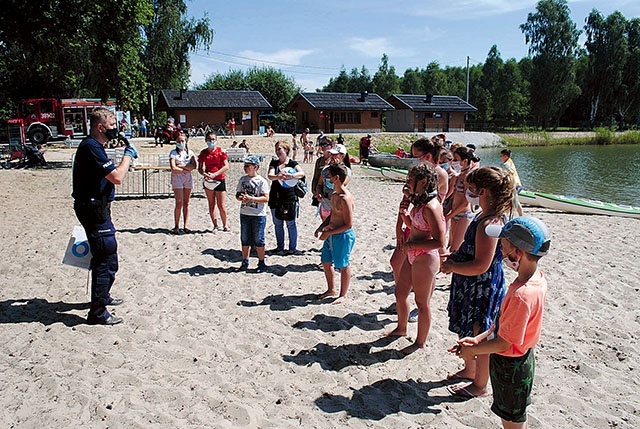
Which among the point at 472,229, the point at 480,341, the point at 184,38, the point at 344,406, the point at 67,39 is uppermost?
the point at 184,38

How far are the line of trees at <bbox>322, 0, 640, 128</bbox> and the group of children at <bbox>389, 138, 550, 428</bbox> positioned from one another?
67314 mm

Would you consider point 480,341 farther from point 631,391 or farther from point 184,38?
point 184,38

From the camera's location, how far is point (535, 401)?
3844 millimetres

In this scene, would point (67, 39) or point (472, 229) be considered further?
point (67, 39)

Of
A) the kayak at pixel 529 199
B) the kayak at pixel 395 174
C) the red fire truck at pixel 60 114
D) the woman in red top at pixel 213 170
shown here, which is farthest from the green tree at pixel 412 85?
the woman in red top at pixel 213 170

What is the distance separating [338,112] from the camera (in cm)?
5175

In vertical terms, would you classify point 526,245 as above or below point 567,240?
above

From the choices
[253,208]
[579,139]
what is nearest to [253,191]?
[253,208]

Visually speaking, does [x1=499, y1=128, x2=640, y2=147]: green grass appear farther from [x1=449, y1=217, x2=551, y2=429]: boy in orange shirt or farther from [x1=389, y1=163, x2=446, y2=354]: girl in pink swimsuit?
[x1=449, y1=217, x2=551, y2=429]: boy in orange shirt

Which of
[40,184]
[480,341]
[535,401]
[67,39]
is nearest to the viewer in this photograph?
[480,341]

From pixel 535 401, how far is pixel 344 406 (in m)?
1.47

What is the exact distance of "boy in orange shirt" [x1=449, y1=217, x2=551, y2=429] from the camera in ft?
8.60

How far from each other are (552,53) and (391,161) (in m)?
50.5

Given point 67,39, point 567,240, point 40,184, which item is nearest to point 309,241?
point 567,240
